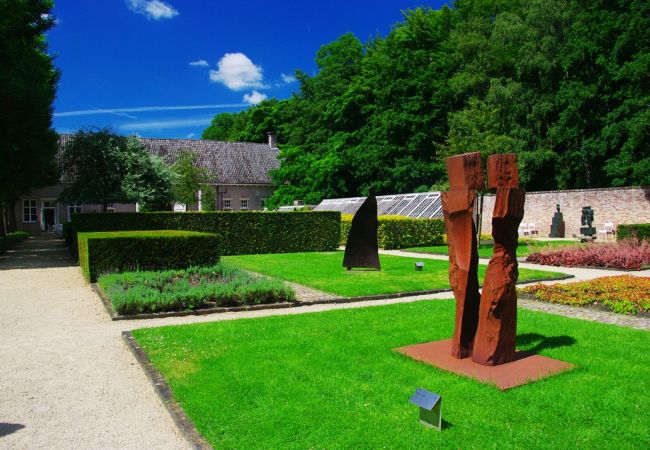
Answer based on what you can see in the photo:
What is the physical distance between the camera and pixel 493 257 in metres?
5.60

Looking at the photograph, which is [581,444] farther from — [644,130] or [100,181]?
[644,130]

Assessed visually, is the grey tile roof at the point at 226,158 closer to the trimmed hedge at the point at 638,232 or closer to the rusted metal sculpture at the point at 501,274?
the trimmed hedge at the point at 638,232

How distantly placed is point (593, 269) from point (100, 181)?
19519mm

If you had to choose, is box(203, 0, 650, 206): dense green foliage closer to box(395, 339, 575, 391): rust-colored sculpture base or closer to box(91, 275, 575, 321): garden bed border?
box(91, 275, 575, 321): garden bed border

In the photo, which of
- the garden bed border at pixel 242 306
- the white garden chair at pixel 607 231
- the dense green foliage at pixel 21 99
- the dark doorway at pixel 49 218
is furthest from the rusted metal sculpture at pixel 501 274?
the dark doorway at pixel 49 218

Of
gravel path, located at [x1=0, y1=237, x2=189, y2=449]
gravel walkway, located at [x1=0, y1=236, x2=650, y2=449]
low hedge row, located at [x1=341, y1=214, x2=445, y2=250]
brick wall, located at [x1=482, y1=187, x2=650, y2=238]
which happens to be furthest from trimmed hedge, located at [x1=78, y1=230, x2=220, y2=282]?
brick wall, located at [x1=482, y1=187, x2=650, y2=238]

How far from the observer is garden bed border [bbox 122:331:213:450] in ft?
13.0

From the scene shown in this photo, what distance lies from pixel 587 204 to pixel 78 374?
27344 mm

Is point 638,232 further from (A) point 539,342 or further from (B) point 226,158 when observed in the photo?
(B) point 226,158

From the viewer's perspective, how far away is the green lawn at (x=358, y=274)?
11398mm

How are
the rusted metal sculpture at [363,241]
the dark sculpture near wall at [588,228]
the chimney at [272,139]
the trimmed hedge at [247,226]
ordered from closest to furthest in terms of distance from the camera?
1. the rusted metal sculpture at [363,241]
2. the trimmed hedge at [247,226]
3. the dark sculpture near wall at [588,228]
4. the chimney at [272,139]

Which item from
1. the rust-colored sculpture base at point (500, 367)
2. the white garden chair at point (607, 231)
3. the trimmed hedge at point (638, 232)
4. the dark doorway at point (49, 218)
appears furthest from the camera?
the dark doorway at point (49, 218)

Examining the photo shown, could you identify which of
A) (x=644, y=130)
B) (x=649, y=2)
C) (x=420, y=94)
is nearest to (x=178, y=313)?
(x=644, y=130)

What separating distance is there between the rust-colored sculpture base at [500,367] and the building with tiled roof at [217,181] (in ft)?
120
